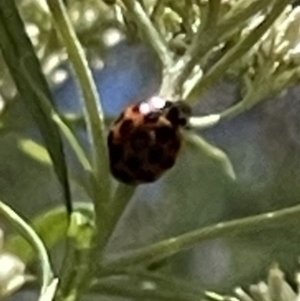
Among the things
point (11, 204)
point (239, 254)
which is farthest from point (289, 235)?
point (11, 204)

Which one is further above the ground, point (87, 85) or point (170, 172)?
point (87, 85)

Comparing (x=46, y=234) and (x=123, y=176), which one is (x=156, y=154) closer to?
(x=123, y=176)

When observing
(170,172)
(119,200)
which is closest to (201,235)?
(119,200)

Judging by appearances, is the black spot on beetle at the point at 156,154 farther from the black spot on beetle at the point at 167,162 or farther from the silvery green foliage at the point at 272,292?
the silvery green foliage at the point at 272,292

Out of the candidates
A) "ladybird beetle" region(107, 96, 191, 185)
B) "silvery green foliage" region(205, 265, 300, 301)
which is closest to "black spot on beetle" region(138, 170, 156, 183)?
"ladybird beetle" region(107, 96, 191, 185)

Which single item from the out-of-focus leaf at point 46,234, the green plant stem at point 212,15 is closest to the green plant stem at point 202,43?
the green plant stem at point 212,15

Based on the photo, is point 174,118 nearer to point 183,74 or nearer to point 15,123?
point 183,74
